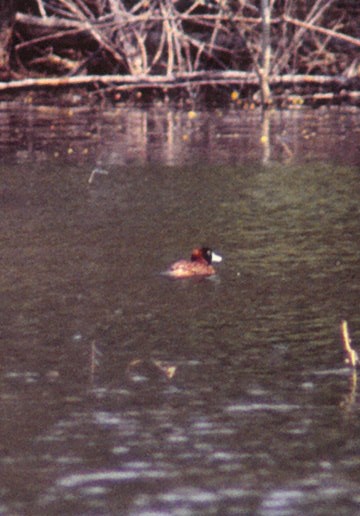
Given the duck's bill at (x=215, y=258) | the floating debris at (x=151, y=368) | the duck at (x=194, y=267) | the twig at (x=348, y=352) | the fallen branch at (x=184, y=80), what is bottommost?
the fallen branch at (x=184, y=80)

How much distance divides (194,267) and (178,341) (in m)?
2.20

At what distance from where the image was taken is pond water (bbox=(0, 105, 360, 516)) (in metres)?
6.33

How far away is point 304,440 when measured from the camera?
270 inches

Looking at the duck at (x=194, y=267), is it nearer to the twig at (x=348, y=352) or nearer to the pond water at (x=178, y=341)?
the pond water at (x=178, y=341)

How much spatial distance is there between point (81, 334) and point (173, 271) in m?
2.09

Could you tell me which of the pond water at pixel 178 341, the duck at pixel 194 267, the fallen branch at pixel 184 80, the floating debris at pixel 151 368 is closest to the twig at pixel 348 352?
the pond water at pixel 178 341

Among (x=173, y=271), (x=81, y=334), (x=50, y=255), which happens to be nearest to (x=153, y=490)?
(x=81, y=334)

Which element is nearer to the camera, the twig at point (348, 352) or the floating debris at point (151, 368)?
the twig at point (348, 352)

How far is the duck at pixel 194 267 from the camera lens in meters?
11.2

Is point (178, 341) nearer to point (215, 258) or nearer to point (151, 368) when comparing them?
point (151, 368)

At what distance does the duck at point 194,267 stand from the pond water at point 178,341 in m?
0.10

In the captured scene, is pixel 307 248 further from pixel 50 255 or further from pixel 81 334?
pixel 81 334

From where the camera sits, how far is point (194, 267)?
11195 millimetres

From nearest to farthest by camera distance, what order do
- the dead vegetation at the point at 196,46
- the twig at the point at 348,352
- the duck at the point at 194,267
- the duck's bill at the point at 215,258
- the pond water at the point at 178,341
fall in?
the pond water at the point at 178,341 → the twig at the point at 348,352 → the duck at the point at 194,267 → the duck's bill at the point at 215,258 → the dead vegetation at the point at 196,46
